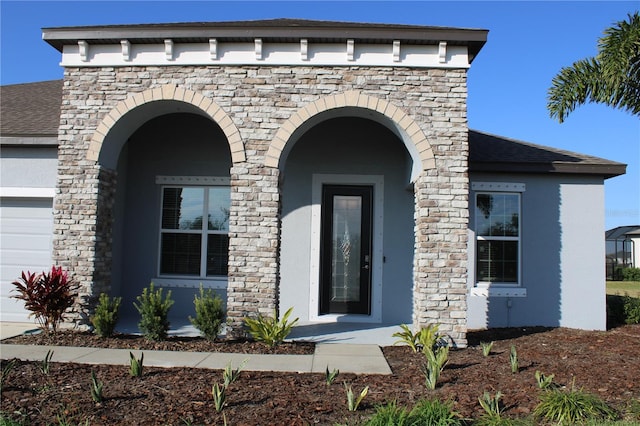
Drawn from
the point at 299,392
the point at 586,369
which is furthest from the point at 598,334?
the point at 299,392

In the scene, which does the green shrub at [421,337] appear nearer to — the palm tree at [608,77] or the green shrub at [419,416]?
the green shrub at [419,416]

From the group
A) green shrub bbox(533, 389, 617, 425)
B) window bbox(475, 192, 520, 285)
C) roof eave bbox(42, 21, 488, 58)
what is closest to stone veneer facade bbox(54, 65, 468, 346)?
roof eave bbox(42, 21, 488, 58)

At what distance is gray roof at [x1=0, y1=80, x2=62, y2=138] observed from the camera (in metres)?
9.83

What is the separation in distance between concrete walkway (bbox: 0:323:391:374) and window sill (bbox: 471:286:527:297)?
331cm

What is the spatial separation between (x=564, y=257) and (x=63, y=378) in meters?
9.10

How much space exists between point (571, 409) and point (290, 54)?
6.45 metres

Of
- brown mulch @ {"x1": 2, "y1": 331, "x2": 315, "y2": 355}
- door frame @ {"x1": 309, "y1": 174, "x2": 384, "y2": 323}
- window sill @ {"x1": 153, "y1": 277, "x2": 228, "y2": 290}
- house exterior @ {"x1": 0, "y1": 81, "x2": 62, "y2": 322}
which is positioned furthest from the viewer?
window sill @ {"x1": 153, "y1": 277, "x2": 228, "y2": 290}

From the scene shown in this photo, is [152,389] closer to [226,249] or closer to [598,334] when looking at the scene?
[226,249]

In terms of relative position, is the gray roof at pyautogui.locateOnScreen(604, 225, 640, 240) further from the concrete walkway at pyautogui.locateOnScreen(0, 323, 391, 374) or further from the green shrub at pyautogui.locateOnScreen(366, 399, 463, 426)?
the green shrub at pyautogui.locateOnScreen(366, 399, 463, 426)

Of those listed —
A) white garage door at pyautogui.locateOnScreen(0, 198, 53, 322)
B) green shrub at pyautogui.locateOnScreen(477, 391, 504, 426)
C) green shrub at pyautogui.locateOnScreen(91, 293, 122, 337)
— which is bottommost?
green shrub at pyautogui.locateOnScreen(477, 391, 504, 426)

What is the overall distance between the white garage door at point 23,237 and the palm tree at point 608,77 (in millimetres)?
10554

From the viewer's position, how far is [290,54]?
837 cm

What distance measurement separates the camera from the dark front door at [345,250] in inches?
403

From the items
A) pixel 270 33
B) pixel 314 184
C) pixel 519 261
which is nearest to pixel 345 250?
pixel 314 184
